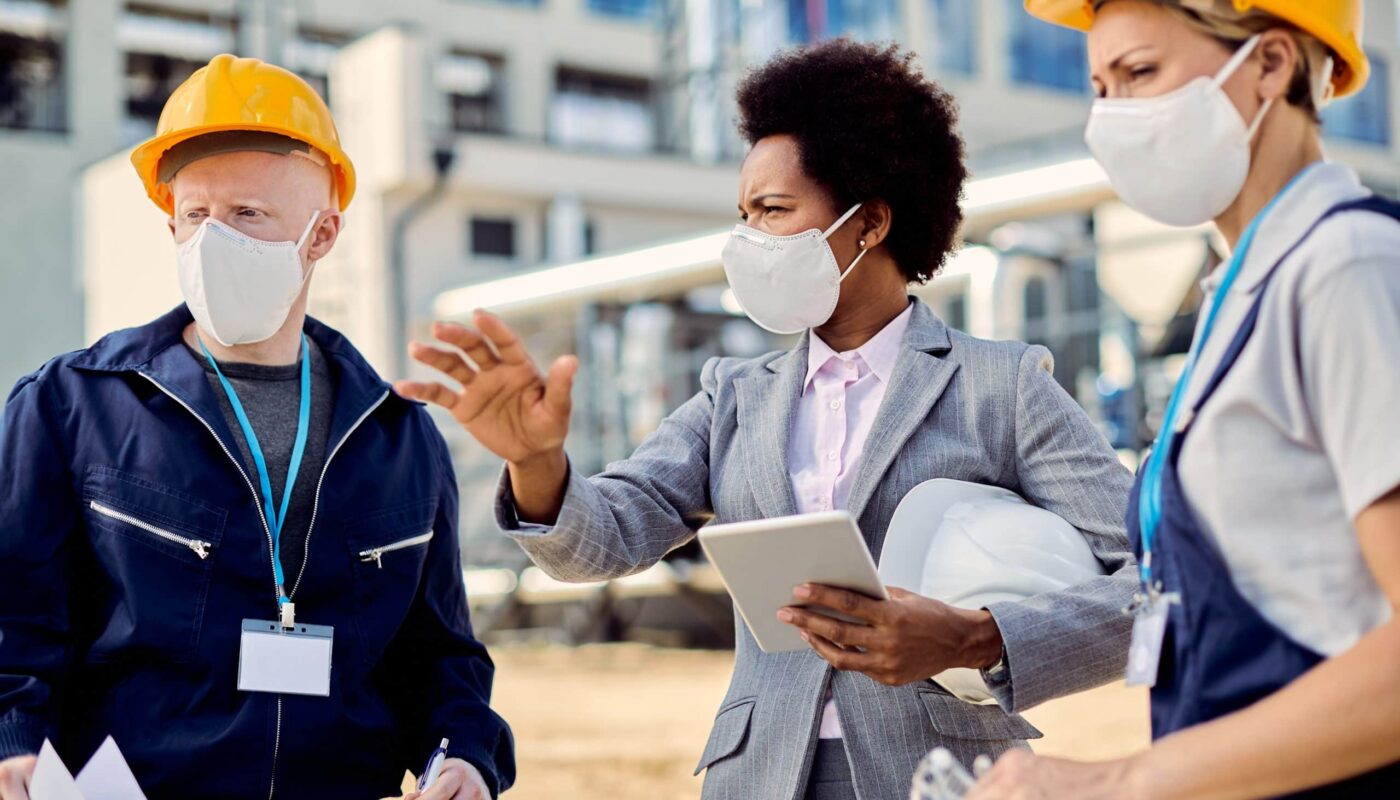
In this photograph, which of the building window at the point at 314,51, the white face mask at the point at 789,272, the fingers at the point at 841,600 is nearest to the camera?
the fingers at the point at 841,600

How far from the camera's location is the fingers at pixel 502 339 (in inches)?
77.1

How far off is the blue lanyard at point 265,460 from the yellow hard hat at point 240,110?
1.21ft

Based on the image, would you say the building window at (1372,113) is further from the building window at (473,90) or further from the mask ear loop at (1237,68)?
the mask ear loop at (1237,68)

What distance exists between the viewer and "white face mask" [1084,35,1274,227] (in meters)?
1.75

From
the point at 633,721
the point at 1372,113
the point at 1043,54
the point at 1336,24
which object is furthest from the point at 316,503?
the point at 1372,113

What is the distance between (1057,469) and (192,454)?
1405 mm

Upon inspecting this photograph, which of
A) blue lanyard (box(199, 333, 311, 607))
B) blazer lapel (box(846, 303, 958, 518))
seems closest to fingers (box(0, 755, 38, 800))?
blue lanyard (box(199, 333, 311, 607))

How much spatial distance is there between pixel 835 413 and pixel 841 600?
650 millimetres

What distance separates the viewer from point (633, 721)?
1093 cm

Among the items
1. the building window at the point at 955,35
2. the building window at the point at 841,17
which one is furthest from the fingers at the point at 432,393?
the building window at the point at 955,35

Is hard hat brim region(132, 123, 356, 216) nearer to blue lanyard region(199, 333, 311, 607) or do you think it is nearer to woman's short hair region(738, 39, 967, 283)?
blue lanyard region(199, 333, 311, 607)

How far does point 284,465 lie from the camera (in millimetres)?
2770

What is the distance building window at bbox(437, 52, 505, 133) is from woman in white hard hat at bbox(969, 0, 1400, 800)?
24473mm

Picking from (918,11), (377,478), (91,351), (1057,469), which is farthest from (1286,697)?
(918,11)
